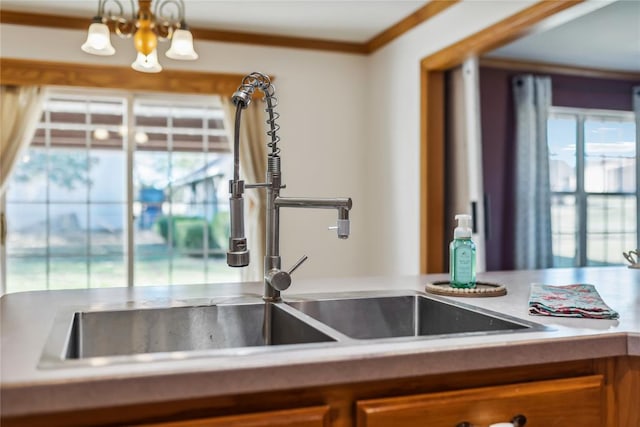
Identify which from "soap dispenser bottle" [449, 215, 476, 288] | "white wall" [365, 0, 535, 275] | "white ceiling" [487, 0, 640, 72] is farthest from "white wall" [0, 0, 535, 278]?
"soap dispenser bottle" [449, 215, 476, 288]

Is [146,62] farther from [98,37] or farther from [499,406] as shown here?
[499,406]

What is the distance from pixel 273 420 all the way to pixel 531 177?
4.66 metres

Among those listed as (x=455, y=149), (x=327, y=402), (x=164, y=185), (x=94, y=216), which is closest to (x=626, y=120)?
(x=455, y=149)

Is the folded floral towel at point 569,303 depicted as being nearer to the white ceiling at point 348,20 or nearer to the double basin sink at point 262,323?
the double basin sink at point 262,323

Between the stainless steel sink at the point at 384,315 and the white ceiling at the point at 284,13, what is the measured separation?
2622mm

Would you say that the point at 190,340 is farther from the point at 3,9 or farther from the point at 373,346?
the point at 3,9

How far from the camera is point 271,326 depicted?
1.43 metres

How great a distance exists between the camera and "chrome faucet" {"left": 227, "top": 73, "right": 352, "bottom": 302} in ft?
4.53

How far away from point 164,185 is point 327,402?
11.9 feet

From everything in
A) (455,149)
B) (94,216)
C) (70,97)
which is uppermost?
(70,97)

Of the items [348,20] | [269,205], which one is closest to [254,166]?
[348,20]

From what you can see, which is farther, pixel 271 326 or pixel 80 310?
pixel 271 326

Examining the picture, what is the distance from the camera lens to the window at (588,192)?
5.36 meters

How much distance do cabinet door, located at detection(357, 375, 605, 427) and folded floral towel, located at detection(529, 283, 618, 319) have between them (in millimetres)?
194
